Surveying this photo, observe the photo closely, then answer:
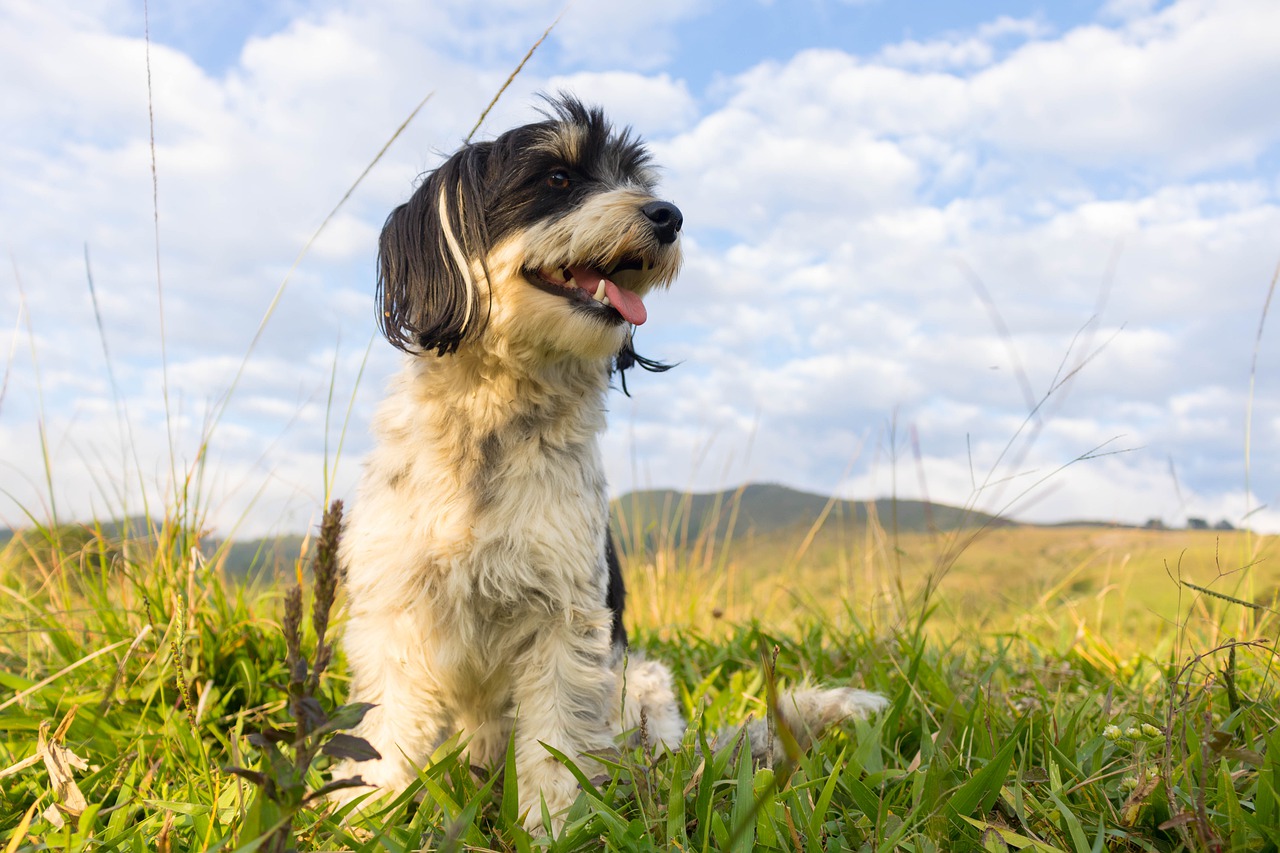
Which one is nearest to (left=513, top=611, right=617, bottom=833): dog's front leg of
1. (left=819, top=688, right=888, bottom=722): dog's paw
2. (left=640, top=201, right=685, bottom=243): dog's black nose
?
(left=819, top=688, right=888, bottom=722): dog's paw

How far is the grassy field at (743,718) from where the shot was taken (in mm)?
2264

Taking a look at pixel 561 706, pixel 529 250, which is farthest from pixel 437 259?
pixel 561 706

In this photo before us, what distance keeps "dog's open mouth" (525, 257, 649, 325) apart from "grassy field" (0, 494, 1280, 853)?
1.39m

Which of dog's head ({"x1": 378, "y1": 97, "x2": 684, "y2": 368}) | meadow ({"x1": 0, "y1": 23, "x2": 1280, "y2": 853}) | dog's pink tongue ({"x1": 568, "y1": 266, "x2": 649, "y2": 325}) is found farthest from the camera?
dog's pink tongue ({"x1": 568, "y1": 266, "x2": 649, "y2": 325})

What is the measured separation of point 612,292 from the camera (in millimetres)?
3350

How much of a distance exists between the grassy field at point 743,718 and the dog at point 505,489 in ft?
0.72

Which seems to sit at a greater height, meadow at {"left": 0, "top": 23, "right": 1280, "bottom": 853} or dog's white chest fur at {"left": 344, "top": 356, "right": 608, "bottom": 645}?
dog's white chest fur at {"left": 344, "top": 356, "right": 608, "bottom": 645}

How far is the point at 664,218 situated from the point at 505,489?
3.96 feet

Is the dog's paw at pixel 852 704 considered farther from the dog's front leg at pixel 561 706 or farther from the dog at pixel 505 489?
the dog's front leg at pixel 561 706

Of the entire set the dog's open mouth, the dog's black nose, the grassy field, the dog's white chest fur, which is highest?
the dog's black nose

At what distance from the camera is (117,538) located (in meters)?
4.41

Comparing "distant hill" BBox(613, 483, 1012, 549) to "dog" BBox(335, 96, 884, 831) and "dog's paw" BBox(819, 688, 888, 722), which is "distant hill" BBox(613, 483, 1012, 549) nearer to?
"dog's paw" BBox(819, 688, 888, 722)

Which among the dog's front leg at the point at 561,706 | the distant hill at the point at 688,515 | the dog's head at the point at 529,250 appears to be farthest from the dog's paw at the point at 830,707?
the distant hill at the point at 688,515

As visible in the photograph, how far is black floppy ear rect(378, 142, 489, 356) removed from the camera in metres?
3.25
